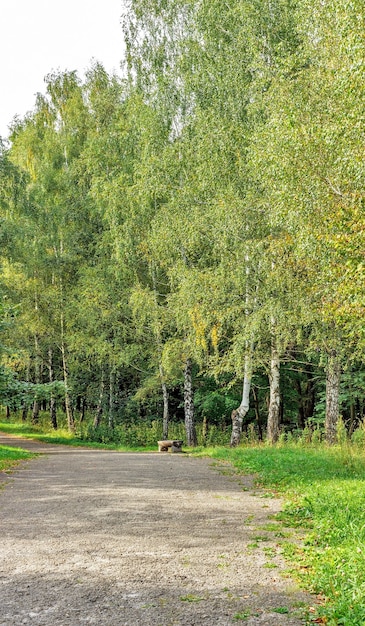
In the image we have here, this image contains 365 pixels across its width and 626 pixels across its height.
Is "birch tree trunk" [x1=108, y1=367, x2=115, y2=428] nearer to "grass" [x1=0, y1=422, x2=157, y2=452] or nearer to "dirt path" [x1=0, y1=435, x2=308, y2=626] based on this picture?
"grass" [x1=0, y1=422, x2=157, y2=452]

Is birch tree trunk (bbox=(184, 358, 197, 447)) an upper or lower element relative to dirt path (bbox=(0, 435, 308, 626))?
upper

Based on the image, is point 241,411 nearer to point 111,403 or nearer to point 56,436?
point 111,403

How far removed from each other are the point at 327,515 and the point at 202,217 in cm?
1167

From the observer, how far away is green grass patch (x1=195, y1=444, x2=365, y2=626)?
4473mm

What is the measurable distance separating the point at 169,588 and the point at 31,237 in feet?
82.0

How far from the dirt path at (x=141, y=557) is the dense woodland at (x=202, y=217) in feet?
Answer: 14.0

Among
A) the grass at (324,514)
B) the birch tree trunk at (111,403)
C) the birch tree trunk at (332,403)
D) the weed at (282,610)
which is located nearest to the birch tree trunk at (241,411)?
the birch tree trunk at (332,403)

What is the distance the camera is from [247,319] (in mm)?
16203

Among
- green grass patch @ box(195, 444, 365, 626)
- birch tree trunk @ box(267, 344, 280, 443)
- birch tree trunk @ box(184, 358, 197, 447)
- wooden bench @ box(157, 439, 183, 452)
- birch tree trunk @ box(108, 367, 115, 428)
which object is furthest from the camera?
birch tree trunk @ box(108, 367, 115, 428)

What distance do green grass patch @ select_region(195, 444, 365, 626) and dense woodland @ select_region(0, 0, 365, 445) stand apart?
2.85m

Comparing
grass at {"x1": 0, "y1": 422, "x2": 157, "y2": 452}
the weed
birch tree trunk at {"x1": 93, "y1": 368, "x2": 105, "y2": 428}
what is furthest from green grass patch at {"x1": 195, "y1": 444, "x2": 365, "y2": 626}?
birch tree trunk at {"x1": 93, "y1": 368, "x2": 105, "y2": 428}

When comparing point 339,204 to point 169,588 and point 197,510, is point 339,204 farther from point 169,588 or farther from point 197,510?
point 169,588

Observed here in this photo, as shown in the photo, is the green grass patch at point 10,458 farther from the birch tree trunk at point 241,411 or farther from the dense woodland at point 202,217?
the birch tree trunk at point 241,411

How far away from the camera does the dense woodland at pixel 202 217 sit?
40.1 ft
